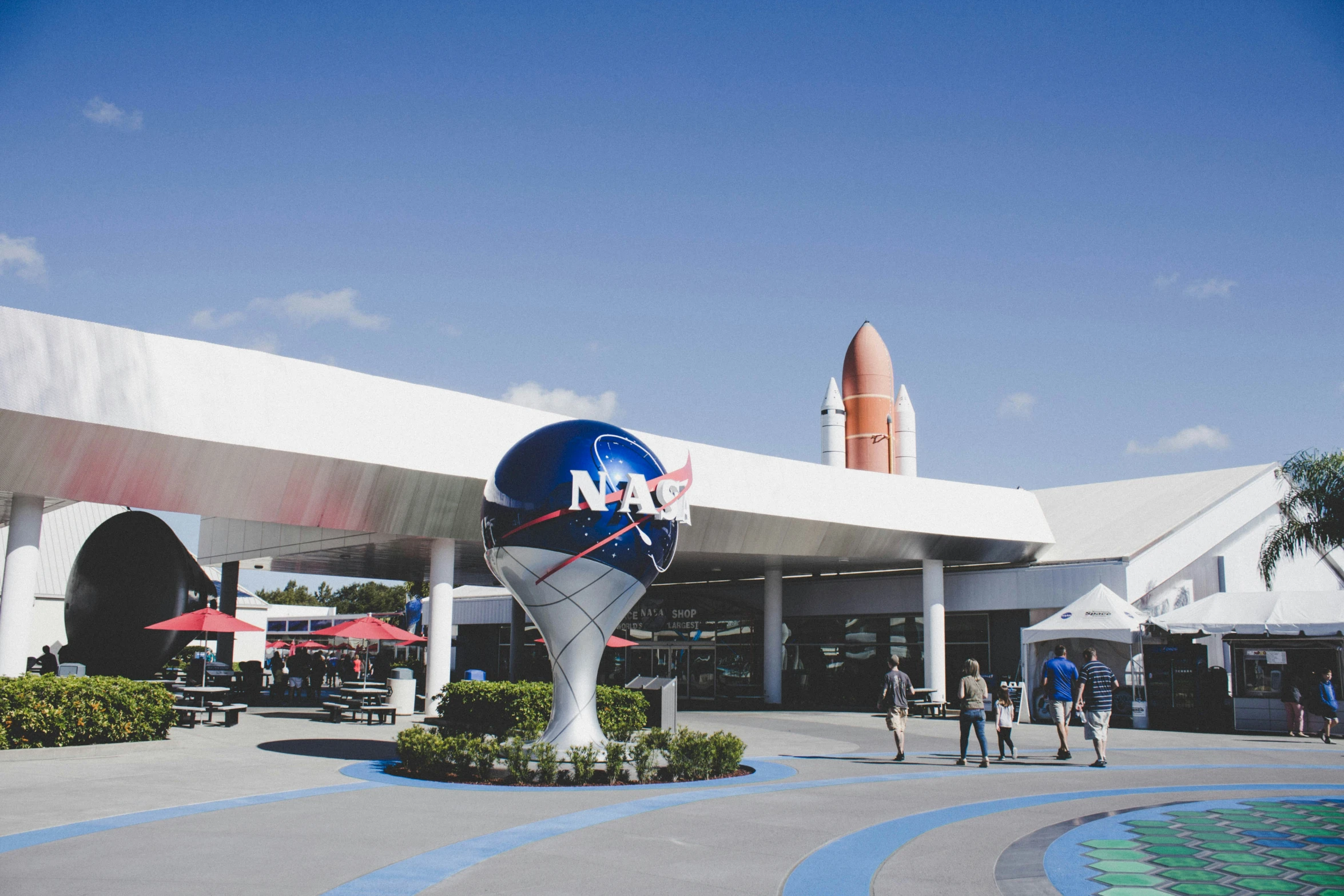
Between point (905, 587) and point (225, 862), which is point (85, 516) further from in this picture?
point (225, 862)

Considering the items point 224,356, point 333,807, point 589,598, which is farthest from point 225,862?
point 224,356

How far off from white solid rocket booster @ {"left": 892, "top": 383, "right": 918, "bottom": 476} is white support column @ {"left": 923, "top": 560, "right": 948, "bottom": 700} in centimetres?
787

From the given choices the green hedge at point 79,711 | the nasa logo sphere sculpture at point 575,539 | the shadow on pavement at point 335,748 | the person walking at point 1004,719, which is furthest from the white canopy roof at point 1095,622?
the green hedge at point 79,711

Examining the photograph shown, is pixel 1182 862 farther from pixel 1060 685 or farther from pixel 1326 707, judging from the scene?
pixel 1326 707

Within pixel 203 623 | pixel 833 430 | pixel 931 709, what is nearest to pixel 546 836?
pixel 203 623

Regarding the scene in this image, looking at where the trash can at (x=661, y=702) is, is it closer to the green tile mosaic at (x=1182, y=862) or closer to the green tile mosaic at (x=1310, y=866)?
the green tile mosaic at (x=1182, y=862)

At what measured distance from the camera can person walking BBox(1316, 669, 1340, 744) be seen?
21219 mm

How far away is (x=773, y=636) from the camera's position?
111ft

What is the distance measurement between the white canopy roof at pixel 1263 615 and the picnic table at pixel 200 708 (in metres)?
20.3

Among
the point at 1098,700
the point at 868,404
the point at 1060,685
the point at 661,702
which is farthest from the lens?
the point at 868,404

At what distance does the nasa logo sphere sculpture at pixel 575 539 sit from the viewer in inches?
549

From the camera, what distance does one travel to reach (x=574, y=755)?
13031 mm

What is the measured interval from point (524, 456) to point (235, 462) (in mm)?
7298

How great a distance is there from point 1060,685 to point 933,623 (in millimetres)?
14730
